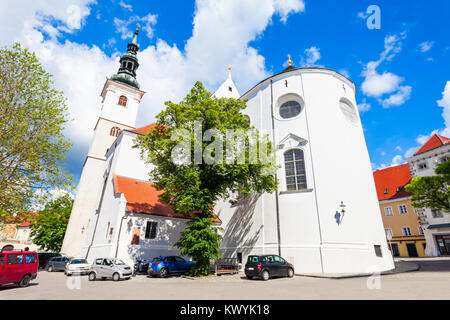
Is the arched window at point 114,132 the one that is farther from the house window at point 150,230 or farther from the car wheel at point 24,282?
the car wheel at point 24,282

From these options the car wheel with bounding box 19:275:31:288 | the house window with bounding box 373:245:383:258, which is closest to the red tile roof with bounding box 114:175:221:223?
the car wheel with bounding box 19:275:31:288

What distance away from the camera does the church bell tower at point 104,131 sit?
101ft

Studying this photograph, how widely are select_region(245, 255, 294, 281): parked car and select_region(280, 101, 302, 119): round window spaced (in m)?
11.8

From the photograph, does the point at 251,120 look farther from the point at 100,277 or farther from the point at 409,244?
the point at 409,244

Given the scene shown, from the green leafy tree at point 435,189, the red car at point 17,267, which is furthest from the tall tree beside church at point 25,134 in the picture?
the green leafy tree at point 435,189

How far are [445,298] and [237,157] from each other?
11116 millimetres

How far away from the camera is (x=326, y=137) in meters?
18.5

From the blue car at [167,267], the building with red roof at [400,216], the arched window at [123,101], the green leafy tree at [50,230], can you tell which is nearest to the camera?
the blue car at [167,267]

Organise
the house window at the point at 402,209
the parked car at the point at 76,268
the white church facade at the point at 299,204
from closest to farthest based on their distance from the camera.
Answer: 1. the white church facade at the point at 299,204
2. the parked car at the point at 76,268
3. the house window at the point at 402,209

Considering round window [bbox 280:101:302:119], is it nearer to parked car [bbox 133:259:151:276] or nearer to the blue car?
the blue car

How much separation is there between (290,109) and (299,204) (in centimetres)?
840

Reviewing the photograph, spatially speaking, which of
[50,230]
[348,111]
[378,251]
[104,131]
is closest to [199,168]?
[378,251]

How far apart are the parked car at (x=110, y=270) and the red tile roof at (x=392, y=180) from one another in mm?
41728
